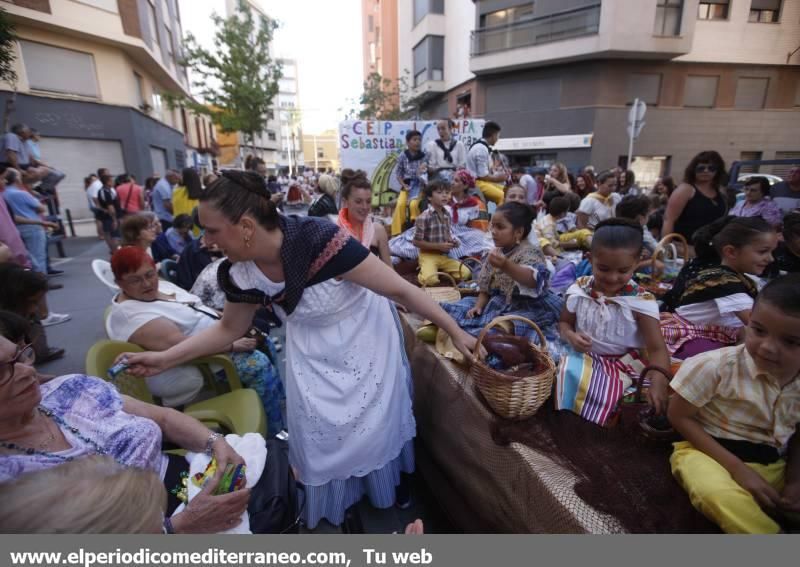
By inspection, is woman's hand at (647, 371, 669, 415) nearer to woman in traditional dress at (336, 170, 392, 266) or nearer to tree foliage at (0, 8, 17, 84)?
woman in traditional dress at (336, 170, 392, 266)

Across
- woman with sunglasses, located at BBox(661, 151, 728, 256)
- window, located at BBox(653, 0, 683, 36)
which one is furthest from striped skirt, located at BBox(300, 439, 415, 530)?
window, located at BBox(653, 0, 683, 36)

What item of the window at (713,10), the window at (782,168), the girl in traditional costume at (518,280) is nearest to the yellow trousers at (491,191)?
the girl in traditional costume at (518,280)

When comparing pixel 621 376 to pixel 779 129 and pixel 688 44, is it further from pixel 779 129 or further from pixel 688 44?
pixel 779 129

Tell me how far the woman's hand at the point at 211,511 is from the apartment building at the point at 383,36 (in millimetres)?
28069

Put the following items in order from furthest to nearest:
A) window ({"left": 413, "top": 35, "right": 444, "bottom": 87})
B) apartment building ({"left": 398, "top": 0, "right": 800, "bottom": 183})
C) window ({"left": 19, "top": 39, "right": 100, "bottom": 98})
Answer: window ({"left": 413, "top": 35, "right": 444, "bottom": 87}) < apartment building ({"left": 398, "top": 0, "right": 800, "bottom": 183}) < window ({"left": 19, "top": 39, "right": 100, "bottom": 98})

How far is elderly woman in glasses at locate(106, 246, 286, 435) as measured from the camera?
211cm

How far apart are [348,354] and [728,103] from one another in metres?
22.6

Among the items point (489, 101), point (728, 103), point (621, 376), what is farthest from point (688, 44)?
point (621, 376)

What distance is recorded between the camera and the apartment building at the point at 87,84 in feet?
36.4

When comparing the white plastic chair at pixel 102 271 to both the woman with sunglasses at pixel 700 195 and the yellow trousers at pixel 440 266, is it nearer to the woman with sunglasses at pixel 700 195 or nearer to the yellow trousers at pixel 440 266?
the yellow trousers at pixel 440 266

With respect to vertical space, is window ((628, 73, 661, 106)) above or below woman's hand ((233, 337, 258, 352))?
above

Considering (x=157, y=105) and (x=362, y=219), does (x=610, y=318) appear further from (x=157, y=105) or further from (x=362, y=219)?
(x=157, y=105)

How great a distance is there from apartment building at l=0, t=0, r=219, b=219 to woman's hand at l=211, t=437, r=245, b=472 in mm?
13989

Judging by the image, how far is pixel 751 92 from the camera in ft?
55.5
